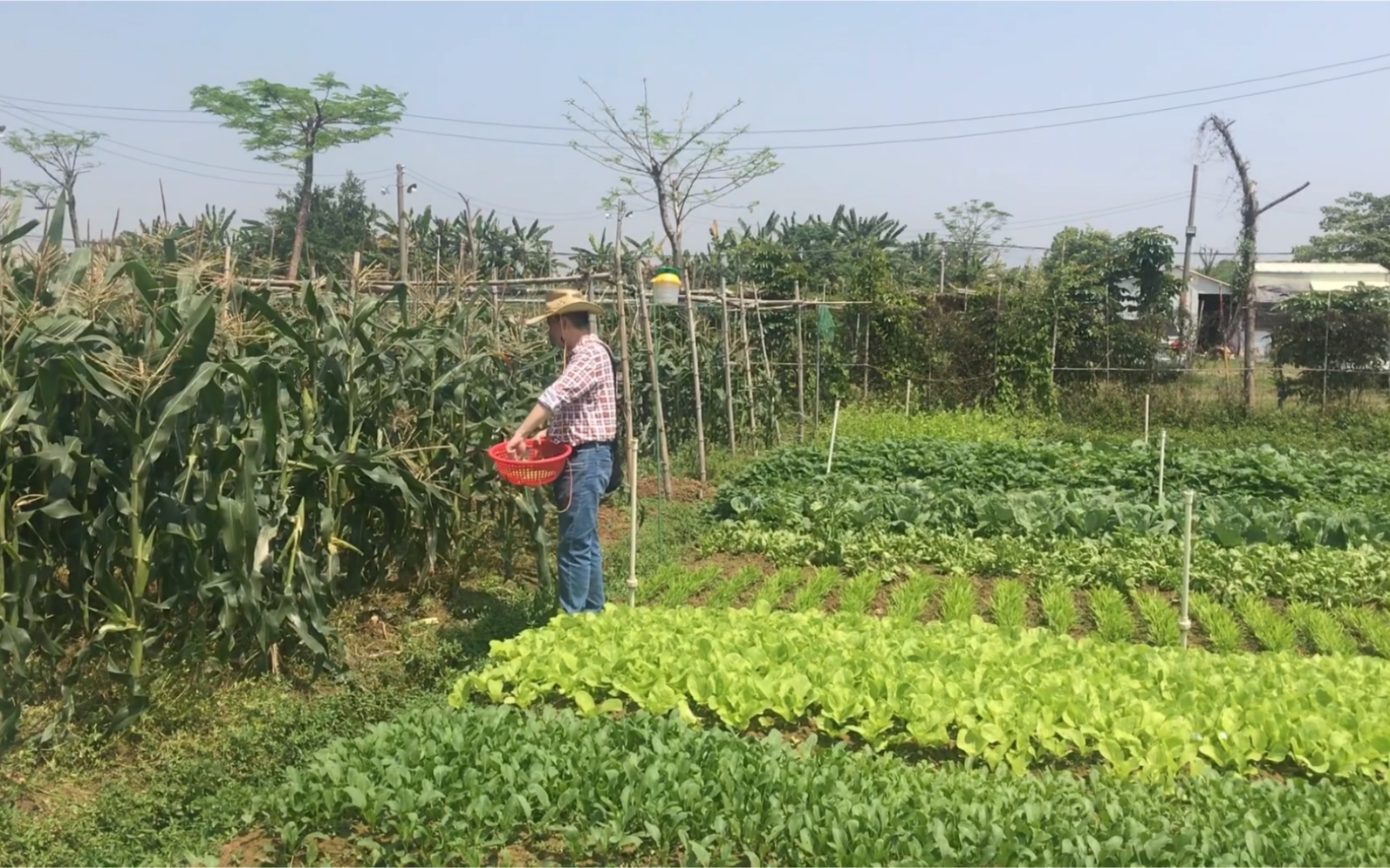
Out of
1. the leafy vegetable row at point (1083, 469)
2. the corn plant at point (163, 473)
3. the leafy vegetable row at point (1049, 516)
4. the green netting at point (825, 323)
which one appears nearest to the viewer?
the corn plant at point (163, 473)

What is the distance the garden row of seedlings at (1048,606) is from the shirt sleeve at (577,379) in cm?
184

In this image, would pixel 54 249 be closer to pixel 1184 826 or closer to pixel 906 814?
pixel 906 814

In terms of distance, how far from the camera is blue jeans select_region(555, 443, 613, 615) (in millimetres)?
6766

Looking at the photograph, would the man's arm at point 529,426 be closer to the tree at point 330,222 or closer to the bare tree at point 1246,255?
the bare tree at point 1246,255

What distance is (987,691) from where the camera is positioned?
5102 millimetres

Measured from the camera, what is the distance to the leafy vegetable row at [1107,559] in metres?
8.48

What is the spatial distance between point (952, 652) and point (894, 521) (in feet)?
14.8

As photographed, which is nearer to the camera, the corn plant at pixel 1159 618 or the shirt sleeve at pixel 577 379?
the shirt sleeve at pixel 577 379

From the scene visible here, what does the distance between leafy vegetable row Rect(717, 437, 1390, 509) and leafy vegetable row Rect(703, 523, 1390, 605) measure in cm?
180

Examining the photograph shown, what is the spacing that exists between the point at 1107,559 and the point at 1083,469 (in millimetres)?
4592

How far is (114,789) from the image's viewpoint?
4.69 metres

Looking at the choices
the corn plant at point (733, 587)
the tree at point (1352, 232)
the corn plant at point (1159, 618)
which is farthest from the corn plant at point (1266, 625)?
the tree at point (1352, 232)

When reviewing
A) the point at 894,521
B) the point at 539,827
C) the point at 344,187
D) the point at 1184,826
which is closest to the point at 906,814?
the point at 1184,826

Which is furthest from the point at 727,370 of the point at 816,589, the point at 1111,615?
the point at 1111,615
